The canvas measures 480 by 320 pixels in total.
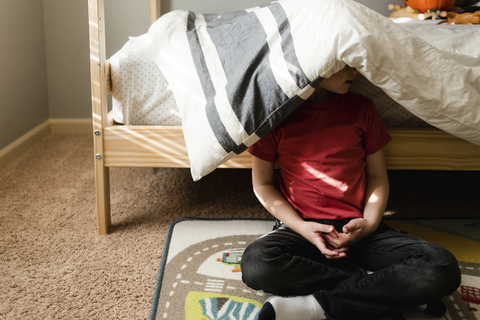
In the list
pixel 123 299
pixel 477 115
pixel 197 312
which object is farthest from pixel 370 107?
pixel 123 299

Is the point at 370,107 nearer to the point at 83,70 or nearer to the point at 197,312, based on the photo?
the point at 197,312

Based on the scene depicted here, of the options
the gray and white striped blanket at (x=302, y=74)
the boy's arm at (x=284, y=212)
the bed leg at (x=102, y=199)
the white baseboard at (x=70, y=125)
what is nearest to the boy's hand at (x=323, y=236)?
the boy's arm at (x=284, y=212)

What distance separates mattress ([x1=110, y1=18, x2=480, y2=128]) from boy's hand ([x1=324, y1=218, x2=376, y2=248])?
0.35 meters

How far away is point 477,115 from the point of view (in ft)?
2.81

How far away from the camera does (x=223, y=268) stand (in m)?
0.96

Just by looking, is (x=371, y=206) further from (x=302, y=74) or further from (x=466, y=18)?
(x=466, y=18)

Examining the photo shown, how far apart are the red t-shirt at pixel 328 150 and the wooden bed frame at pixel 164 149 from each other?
0.50 feet

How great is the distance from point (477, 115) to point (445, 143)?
222 mm

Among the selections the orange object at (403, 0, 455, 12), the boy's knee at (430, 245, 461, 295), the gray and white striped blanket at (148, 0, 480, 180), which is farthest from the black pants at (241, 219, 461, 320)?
the orange object at (403, 0, 455, 12)

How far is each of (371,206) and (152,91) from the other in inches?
24.7

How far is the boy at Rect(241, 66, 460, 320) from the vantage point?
2.47ft

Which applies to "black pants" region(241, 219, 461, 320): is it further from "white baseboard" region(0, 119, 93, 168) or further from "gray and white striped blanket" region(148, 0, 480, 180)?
Result: "white baseboard" region(0, 119, 93, 168)

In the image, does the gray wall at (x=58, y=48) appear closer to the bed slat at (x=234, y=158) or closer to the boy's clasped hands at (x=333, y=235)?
the bed slat at (x=234, y=158)

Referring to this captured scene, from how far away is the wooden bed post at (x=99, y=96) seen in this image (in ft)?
3.20
